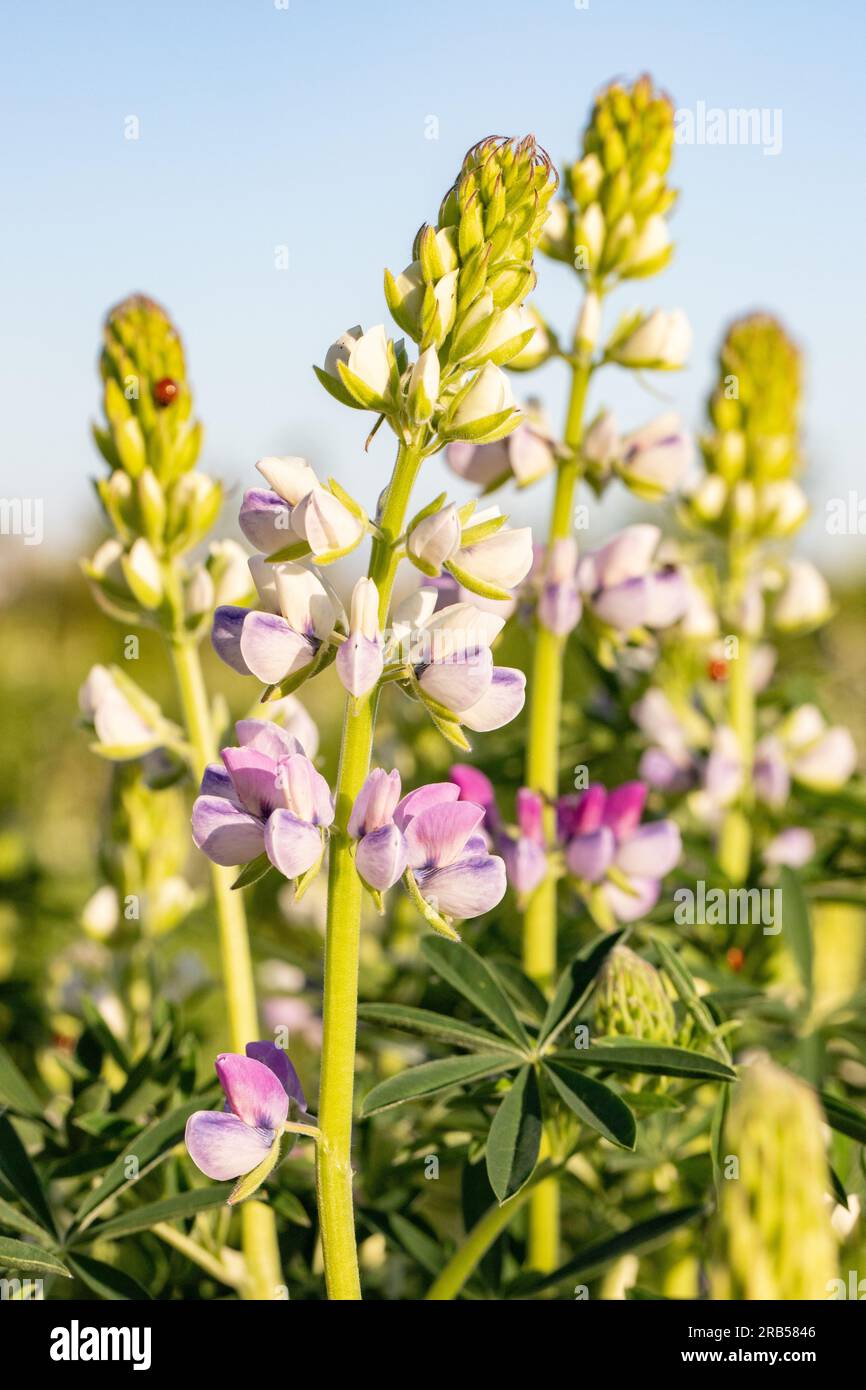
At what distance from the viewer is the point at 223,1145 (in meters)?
0.88

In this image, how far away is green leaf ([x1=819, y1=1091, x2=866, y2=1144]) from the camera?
42.6 inches

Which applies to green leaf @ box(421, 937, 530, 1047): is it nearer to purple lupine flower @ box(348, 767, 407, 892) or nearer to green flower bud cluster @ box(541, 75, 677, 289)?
purple lupine flower @ box(348, 767, 407, 892)

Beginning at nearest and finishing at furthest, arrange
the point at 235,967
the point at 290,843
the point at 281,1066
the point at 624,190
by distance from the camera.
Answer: the point at 290,843
the point at 281,1066
the point at 235,967
the point at 624,190

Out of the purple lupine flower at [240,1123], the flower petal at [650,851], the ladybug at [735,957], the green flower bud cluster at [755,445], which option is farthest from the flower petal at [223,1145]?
the green flower bud cluster at [755,445]

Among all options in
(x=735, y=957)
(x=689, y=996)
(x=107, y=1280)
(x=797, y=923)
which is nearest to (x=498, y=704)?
(x=689, y=996)

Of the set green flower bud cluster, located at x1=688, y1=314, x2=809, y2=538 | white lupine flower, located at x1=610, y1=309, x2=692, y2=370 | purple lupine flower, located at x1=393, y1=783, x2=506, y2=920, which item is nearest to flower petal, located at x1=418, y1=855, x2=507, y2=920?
purple lupine flower, located at x1=393, y1=783, x2=506, y2=920

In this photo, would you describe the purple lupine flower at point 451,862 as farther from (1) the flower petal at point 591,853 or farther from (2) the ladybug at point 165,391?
(2) the ladybug at point 165,391

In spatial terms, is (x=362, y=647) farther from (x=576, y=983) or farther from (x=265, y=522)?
(x=576, y=983)

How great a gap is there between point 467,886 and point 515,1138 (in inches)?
8.4

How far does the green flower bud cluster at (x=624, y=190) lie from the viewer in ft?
4.99
